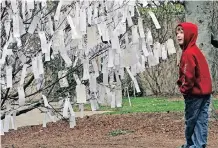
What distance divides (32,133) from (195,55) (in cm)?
576

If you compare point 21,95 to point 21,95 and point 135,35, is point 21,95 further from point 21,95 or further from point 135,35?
point 135,35

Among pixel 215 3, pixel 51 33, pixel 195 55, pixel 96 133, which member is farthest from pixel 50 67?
pixel 215 3

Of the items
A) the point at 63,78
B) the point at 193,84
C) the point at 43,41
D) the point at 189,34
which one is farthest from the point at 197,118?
the point at 43,41

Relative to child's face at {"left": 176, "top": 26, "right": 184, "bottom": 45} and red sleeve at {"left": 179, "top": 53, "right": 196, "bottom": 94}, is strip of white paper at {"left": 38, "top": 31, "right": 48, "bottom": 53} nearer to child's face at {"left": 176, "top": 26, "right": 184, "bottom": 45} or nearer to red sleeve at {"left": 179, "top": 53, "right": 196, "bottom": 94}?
red sleeve at {"left": 179, "top": 53, "right": 196, "bottom": 94}

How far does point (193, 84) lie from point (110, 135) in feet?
12.2

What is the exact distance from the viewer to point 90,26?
14.9 feet

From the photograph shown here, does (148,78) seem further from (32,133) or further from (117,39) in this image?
(117,39)

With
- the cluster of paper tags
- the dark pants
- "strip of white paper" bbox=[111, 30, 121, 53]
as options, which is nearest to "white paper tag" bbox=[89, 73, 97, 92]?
the cluster of paper tags

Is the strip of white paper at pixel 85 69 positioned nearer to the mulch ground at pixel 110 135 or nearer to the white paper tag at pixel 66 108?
the white paper tag at pixel 66 108

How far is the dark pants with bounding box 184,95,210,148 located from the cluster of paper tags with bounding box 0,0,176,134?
3.89 feet

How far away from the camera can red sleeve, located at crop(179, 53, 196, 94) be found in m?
5.96

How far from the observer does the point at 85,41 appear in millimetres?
4691

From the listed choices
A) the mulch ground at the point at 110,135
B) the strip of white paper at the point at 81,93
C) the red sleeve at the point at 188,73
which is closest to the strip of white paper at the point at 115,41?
the strip of white paper at the point at 81,93

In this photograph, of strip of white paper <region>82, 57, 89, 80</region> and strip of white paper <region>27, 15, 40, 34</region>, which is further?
strip of white paper <region>82, 57, 89, 80</region>
